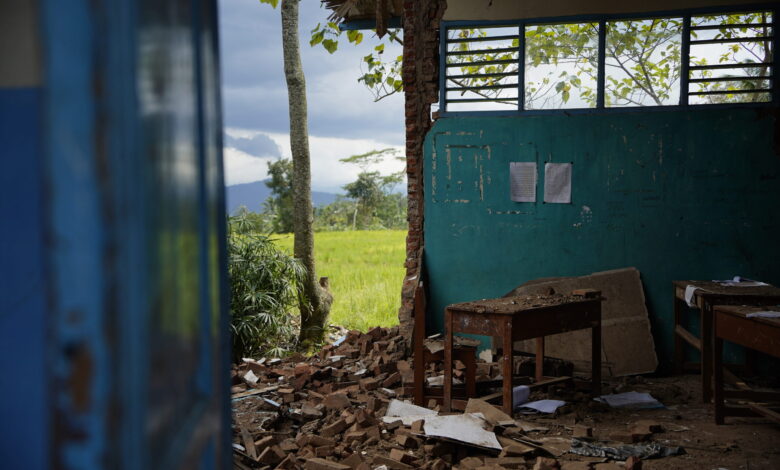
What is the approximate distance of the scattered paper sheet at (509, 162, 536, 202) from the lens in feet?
23.4

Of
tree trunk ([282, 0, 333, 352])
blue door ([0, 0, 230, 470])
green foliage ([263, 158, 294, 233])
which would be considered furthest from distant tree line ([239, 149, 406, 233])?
blue door ([0, 0, 230, 470])

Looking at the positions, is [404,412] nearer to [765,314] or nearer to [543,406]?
[543,406]

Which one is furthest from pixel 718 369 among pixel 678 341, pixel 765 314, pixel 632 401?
pixel 678 341

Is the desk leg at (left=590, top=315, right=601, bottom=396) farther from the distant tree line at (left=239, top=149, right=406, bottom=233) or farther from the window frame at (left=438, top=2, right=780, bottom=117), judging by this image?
the distant tree line at (left=239, top=149, right=406, bottom=233)

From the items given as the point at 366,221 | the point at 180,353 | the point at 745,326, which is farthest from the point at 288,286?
the point at 366,221

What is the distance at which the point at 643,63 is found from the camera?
6848mm

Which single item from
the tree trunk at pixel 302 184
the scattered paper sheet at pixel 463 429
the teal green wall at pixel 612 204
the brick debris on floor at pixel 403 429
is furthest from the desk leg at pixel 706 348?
the tree trunk at pixel 302 184

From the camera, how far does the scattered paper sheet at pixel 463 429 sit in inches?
179

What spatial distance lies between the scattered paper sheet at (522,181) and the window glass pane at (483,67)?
0.66m

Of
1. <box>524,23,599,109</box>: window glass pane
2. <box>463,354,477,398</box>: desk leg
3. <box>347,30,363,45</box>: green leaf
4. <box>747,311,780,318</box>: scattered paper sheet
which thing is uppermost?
<box>347,30,363,45</box>: green leaf

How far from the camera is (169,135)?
1149 mm

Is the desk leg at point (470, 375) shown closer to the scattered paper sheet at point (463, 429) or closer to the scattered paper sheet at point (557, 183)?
the scattered paper sheet at point (463, 429)

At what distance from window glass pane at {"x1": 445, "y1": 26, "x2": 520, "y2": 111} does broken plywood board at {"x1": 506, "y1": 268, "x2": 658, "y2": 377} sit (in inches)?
81.5

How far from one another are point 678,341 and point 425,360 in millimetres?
2834
